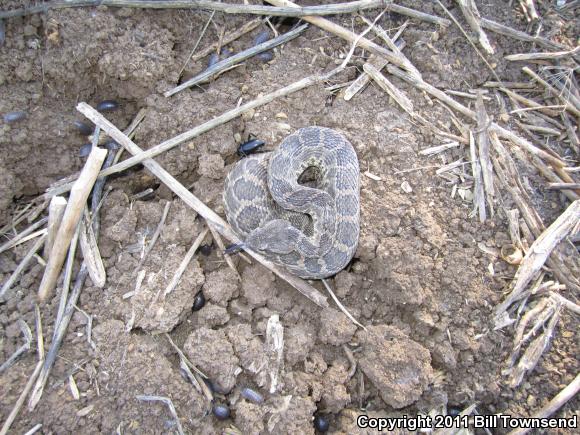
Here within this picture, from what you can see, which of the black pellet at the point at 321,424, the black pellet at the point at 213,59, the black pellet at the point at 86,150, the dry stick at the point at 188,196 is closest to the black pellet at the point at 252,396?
the black pellet at the point at 321,424

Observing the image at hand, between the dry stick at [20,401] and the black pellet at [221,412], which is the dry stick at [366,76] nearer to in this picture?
the black pellet at [221,412]

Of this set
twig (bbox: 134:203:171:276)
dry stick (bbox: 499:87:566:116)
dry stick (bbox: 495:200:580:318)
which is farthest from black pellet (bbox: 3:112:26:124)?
dry stick (bbox: 499:87:566:116)

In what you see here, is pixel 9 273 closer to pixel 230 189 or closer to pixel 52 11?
pixel 230 189

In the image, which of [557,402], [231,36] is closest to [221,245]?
[231,36]

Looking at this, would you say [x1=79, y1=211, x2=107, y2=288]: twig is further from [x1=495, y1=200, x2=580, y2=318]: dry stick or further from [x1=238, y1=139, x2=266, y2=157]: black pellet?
[x1=495, y1=200, x2=580, y2=318]: dry stick

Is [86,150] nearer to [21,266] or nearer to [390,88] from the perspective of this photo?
[21,266]

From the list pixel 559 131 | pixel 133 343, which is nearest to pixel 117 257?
pixel 133 343
